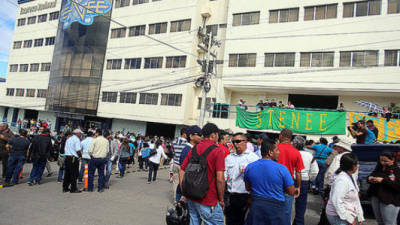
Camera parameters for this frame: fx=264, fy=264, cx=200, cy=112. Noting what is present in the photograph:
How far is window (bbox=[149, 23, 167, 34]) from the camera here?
27625mm

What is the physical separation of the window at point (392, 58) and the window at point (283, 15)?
267 inches

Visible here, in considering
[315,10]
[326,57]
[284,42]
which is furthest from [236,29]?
[326,57]

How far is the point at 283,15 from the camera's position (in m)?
21.5

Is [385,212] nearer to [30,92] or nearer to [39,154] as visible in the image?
[39,154]

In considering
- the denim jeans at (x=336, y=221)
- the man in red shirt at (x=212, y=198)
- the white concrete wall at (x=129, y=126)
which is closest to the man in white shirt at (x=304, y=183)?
the denim jeans at (x=336, y=221)

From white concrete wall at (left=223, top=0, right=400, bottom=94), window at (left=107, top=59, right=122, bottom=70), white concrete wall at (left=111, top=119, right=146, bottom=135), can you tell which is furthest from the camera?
window at (left=107, top=59, right=122, bottom=70)

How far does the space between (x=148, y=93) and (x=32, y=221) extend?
74.9 ft

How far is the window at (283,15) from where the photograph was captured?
20938mm

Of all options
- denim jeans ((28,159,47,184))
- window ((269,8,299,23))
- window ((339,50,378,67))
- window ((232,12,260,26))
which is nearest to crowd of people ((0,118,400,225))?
denim jeans ((28,159,47,184))

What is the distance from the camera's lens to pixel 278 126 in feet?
54.2

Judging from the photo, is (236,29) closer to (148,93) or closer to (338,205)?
(148,93)

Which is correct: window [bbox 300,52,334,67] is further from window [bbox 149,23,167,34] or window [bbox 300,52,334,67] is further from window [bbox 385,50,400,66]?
window [bbox 149,23,167,34]

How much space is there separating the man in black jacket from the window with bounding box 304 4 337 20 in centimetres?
1962

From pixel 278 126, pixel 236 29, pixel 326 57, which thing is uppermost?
pixel 236 29
